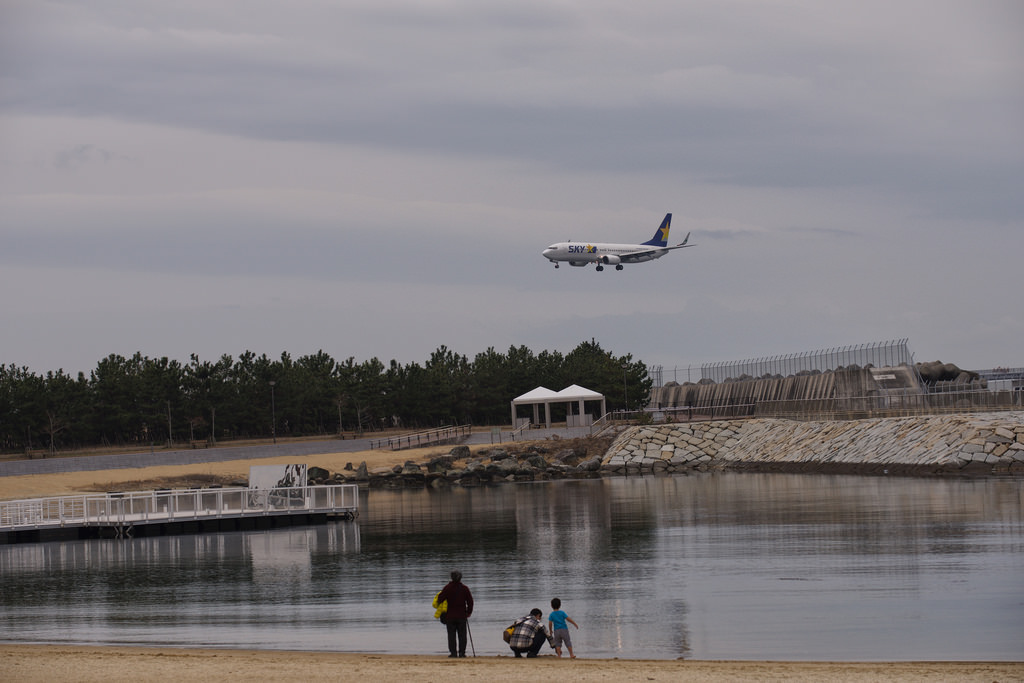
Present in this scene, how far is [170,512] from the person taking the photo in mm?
46469

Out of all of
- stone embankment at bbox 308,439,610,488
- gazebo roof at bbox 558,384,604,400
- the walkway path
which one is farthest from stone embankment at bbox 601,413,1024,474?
the walkway path

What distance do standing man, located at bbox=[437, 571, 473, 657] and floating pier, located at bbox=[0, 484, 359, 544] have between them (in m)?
28.4

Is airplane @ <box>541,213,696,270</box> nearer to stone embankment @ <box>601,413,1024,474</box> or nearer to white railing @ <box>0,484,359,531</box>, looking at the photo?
stone embankment @ <box>601,413,1024,474</box>

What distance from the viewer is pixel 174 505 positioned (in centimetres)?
4672

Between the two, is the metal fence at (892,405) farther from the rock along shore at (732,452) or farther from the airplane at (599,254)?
the airplane at (599,254)

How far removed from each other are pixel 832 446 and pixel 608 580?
142ft

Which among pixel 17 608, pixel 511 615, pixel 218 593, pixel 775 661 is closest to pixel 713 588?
pixel 511 615

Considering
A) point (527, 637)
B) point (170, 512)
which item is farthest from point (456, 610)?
point (170, 512)

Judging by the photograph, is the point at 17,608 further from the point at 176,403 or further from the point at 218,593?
the point at 176,403

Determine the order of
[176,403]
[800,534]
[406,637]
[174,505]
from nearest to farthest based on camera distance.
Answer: [406,637]
[800,534]
[174,505]
[176,403]

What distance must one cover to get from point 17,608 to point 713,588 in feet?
52.9

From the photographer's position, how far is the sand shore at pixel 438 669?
1712 centimetres

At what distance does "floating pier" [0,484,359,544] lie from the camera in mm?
45656

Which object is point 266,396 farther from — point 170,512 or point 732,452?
point 170,512
